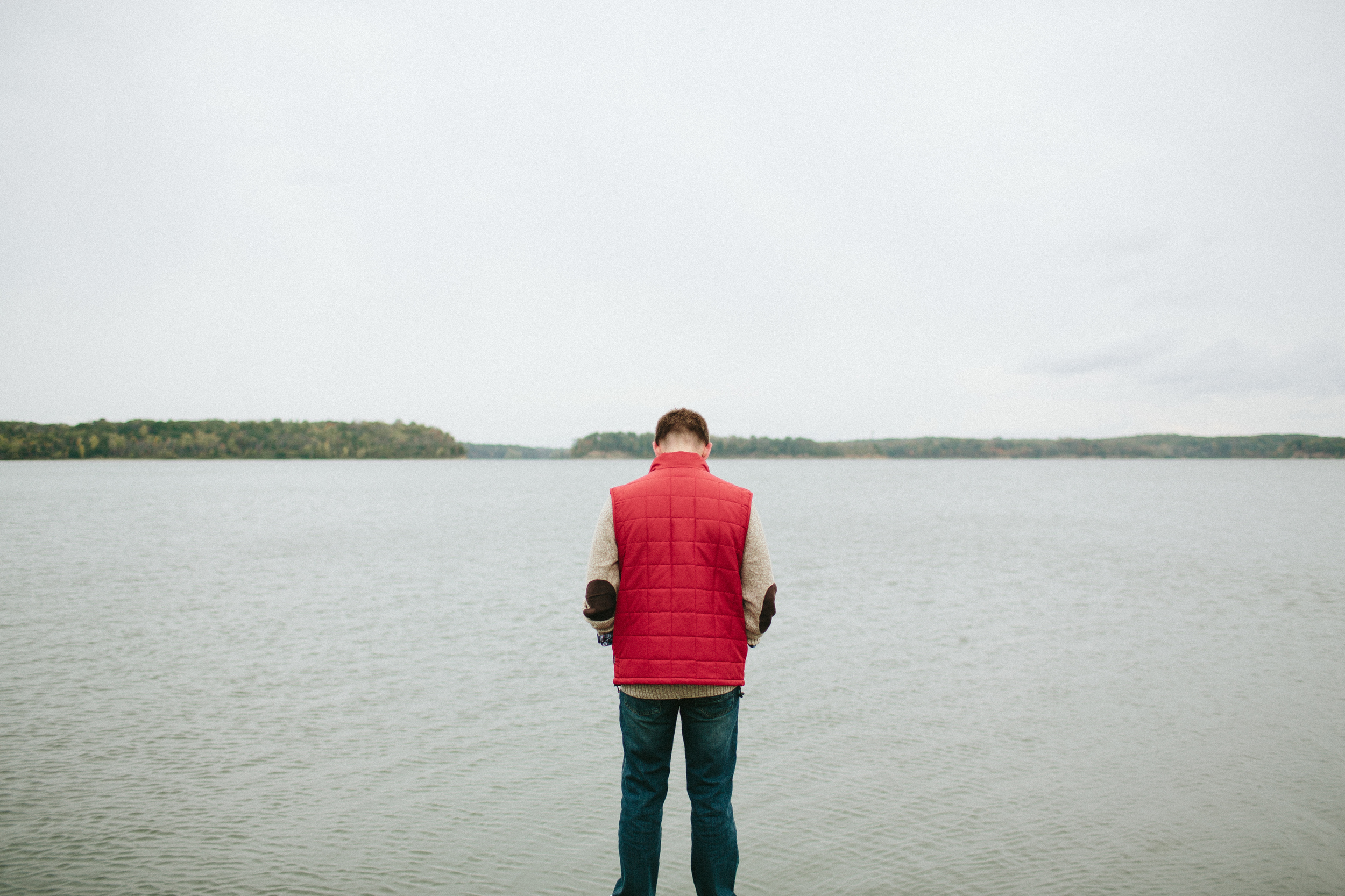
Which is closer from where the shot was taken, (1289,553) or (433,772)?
(433,772)

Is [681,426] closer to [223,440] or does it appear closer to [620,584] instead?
[620,584]

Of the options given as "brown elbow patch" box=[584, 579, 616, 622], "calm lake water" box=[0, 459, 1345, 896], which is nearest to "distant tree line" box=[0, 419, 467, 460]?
"calm lake water" box=[0, 459, 1345, 896]

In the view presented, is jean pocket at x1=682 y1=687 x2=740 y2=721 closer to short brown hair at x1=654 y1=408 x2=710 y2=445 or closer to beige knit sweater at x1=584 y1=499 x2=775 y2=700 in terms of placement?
beige knit sweater at x1=584 y1=499 x2=775 y2=700

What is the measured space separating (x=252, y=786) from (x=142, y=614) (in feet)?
28.0

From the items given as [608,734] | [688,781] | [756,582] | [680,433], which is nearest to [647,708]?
[688,781]

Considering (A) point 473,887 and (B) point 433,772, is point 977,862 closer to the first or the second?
(A) point 473,887

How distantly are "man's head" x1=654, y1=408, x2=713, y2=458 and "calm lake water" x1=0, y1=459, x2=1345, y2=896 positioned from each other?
2514 millimetres

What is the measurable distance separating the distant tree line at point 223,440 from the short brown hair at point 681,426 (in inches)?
6360

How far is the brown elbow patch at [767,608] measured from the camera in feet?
11.7

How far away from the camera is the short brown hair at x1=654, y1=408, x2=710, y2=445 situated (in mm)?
3549

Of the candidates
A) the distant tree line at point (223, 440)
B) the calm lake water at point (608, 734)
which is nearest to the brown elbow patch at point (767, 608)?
the calm lake water at point (608, 734)

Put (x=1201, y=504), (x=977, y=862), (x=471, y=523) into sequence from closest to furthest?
1. (x=977, y=862)
2. (x=471, y=523)
3. (x=1201, y=504)

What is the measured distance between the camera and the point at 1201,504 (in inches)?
1900

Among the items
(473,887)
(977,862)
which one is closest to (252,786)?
(473,887)
